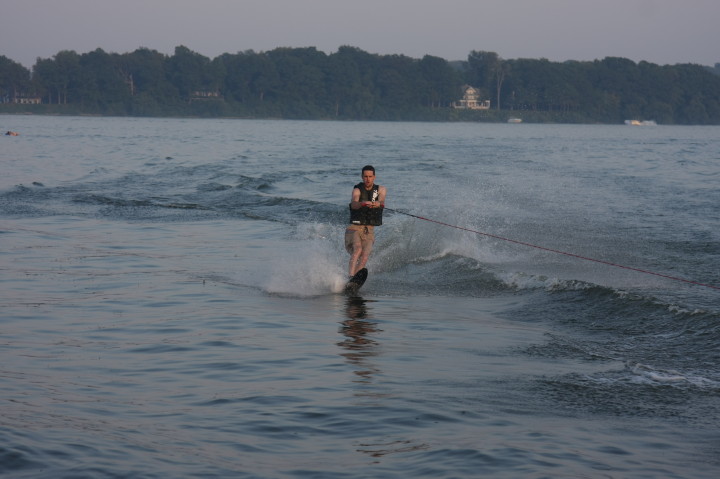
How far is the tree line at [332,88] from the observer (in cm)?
15512

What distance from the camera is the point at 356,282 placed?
11.7 m

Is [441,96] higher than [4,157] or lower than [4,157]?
higher

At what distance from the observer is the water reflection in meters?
7.70

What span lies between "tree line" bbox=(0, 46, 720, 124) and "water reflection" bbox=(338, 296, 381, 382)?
476 feet

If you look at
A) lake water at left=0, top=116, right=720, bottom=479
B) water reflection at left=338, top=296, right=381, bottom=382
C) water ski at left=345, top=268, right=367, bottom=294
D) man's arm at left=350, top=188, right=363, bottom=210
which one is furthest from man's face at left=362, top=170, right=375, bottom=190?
water reflection at left=338, top=296, right=381, bottom=382

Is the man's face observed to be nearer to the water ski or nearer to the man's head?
the man's head

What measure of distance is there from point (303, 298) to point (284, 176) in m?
20.6

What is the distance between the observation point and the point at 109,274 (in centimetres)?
1223

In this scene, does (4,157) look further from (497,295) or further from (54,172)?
(497,295)

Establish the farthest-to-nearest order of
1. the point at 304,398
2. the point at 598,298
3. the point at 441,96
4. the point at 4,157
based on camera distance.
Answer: the point at 441,96, the point at 4,157, the point at 598,298, the point at 304,398

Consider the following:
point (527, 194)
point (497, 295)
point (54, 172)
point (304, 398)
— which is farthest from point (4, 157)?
point (304, 398)

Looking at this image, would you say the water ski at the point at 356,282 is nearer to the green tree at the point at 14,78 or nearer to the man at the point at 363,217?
the man at the point at 363,217

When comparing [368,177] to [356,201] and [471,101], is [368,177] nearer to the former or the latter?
[356,201]

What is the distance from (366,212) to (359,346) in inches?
144
